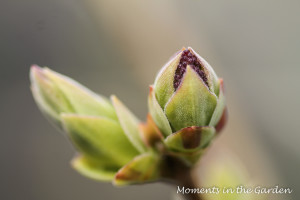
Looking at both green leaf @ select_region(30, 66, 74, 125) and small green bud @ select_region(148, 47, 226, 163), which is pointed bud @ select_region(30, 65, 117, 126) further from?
small green bud @ select_region(148, 47, 226, 163)

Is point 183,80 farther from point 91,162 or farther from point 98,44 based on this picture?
point 98,44

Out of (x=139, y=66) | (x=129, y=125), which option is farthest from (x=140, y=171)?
(x=139, y=66)

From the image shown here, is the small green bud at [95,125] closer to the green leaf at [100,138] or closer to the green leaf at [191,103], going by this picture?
the green leaf at [100,138]

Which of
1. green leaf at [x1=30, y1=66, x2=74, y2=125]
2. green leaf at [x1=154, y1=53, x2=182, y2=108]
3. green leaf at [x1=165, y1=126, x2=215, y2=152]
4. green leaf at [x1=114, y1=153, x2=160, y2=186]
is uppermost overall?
green leaf at [x1=30, y1=66, x2=74, y2=125]

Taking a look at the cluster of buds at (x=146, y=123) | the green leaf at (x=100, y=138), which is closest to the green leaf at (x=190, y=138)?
the cluster of buds at (x=146, y=123)

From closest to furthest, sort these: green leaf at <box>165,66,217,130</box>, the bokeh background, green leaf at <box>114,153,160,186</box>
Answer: green leaf at <box>165,66,217,130</box>, green leaf at <box>114,153,160,186</box>, the bokeh background

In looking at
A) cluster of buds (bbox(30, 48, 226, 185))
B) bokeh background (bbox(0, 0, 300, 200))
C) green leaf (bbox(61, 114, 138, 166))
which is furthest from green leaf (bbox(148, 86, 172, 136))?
bokeh background (bbox(0, 0, 300, 200))

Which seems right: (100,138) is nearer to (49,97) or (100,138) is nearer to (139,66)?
(49,97)
